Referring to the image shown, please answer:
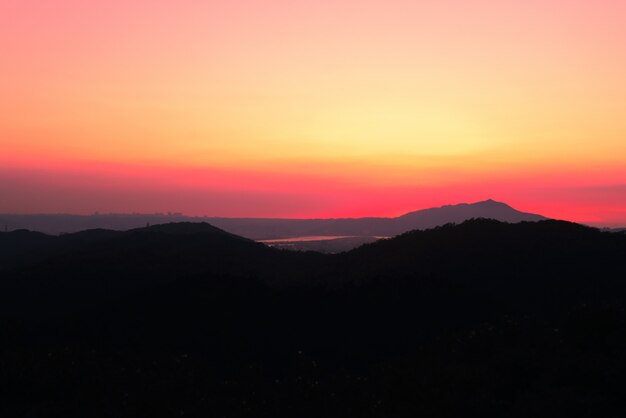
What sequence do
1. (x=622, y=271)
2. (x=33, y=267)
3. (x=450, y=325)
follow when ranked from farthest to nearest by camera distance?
(x=33, y=267) < (x=622, y=271) < (x=450, y=325)

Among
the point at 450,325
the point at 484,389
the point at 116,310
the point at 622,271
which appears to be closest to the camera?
the point at 484,389

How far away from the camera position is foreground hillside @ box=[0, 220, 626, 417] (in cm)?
1369

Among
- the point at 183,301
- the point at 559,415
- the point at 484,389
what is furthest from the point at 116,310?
the point at 559,415

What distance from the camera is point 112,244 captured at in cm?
5147

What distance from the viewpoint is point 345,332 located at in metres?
21.2

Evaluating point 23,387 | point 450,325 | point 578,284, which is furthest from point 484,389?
point 578,284

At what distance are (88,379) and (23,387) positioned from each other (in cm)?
151

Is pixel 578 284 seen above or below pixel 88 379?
above

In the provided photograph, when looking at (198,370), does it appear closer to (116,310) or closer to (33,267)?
(116,310)

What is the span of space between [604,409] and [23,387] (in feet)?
42.8

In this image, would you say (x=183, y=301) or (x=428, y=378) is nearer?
(x=428, y=378)

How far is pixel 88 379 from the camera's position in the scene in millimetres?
15906

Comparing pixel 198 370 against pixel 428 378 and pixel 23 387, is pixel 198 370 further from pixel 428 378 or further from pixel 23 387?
pixel 428 378

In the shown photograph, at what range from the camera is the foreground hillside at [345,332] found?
44.9ft
